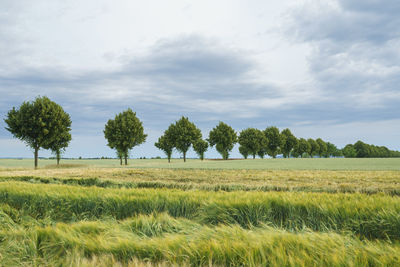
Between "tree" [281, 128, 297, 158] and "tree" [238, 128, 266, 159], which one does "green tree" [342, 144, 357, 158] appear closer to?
"tree" [281, 128, 297, 158]

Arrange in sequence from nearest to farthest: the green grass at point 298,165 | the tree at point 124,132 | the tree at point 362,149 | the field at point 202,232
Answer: the field at point 202,232, the green grass at point 298,165, the tree at point 124,132, the tree at point 362,149

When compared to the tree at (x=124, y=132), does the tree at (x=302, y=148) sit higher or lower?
lower

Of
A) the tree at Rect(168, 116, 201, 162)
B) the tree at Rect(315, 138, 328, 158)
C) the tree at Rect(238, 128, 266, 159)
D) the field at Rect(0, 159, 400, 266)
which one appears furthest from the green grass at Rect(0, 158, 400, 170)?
the tree at Rect(315, 138, 328, 158)

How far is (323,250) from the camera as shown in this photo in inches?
115

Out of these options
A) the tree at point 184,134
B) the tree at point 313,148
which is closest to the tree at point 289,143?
the tree at point 313,148

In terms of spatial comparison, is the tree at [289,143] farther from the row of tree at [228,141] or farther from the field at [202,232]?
the field at [202,232]

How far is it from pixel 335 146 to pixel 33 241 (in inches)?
6357

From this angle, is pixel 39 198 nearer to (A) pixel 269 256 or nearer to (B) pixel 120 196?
(B) pixel 120 196

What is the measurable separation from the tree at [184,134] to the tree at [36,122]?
33331mm

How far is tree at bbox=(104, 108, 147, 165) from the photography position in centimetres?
5469

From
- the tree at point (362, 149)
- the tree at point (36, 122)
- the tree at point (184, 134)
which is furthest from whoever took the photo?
the tree at point (362, 149)

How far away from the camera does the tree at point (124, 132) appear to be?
5469cm

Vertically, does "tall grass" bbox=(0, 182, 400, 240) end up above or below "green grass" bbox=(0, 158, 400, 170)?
above

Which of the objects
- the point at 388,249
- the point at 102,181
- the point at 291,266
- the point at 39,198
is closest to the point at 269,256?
the point at 291,266
